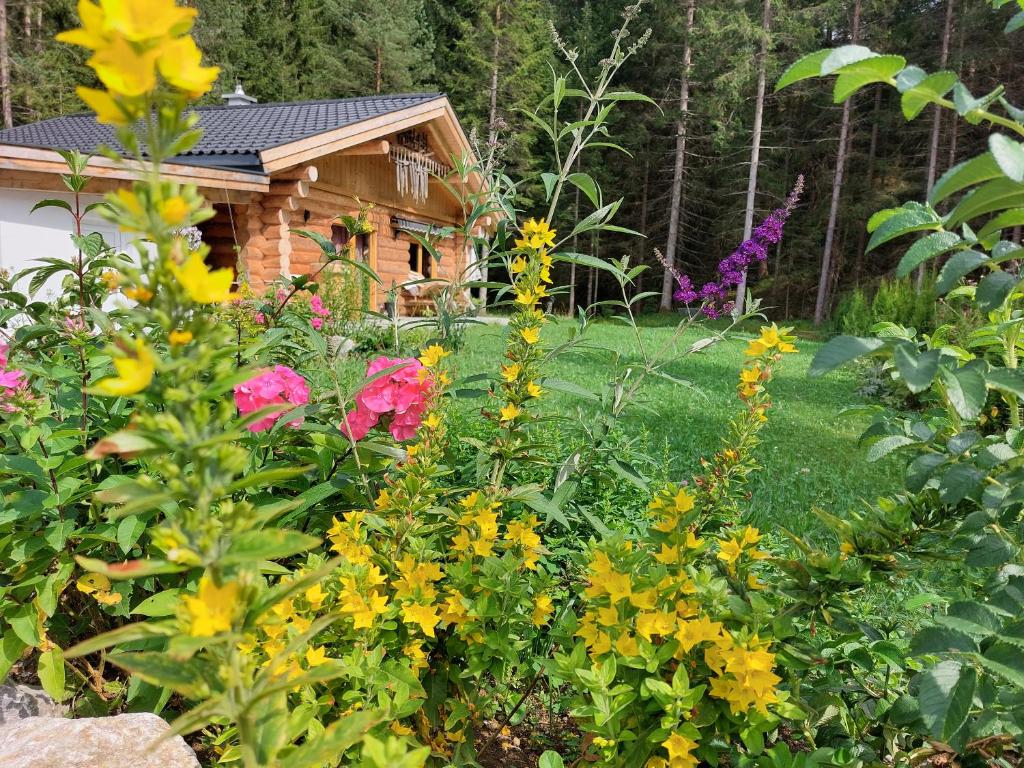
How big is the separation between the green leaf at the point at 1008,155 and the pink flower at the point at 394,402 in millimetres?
1018

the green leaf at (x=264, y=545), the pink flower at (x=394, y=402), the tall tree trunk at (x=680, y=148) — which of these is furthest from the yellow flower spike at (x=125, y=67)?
the tall tree trunk at (x=680, y=148)

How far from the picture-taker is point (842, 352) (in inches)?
28.8

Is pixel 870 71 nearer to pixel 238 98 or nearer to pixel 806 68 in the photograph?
pixel 806 68

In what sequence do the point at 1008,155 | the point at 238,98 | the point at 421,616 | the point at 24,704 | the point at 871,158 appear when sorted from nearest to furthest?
the point at 1008,155 → the point at 421,616 → the point at 24,704 → the point at 238,98 → the point at 871,158

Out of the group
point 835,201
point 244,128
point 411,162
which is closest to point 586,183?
point 244,128

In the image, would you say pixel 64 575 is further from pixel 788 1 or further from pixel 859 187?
pixel 788 1

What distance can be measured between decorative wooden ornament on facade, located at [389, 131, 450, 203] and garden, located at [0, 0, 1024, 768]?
867 centimetres

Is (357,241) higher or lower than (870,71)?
higher

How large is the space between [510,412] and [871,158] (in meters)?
22.0

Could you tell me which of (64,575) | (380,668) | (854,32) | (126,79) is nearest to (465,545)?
(380,668)

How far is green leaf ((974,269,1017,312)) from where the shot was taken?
2.45ft

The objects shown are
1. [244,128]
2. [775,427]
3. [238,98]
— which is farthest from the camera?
[238,98]

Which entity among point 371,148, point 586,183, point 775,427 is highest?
point 371,148

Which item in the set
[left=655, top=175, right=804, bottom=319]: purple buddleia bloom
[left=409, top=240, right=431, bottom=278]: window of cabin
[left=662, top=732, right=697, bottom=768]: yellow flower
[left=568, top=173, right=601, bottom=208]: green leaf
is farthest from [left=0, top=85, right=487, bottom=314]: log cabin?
[left=662, top=732, right=697, bottom=768]: yellow flower
